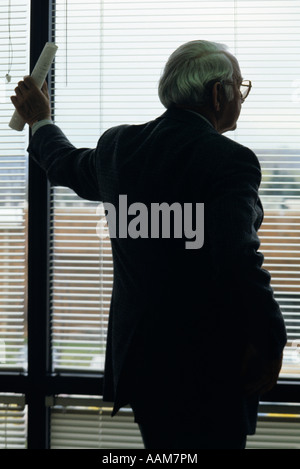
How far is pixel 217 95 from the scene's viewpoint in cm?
118

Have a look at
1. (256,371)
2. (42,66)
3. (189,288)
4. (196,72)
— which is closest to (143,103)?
(42,66)

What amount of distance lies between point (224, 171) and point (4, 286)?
3.26ft

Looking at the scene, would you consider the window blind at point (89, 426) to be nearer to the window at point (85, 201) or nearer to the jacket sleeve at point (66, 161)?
the window at point (85, 201)

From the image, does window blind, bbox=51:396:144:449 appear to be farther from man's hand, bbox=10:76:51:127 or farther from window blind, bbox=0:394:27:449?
man's hand, bbox=10:76:51:127

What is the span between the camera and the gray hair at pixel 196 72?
116 cm

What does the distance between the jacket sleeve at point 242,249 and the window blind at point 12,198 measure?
844mm

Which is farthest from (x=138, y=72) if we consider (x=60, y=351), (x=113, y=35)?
(x=60, y=351)

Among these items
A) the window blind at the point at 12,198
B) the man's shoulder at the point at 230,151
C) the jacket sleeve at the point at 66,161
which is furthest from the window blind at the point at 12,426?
the man's shoulder at the point at 230,151

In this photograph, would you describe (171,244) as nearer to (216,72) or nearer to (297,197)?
(216,72)

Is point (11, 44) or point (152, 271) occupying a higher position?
point (11, 44)

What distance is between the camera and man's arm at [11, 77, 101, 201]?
1.29 meters

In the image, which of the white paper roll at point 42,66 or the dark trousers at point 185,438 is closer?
the dark trousers at point 185,438

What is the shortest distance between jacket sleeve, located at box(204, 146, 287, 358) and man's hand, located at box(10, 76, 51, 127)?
0.64 metres

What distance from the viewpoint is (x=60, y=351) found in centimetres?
169
